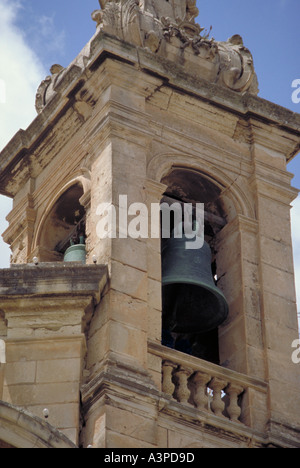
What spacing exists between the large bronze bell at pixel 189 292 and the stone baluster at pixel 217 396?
1.08 metres

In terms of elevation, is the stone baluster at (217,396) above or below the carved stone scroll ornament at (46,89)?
below

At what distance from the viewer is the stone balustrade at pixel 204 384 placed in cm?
1802

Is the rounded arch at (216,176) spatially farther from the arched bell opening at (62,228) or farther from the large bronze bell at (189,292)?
the arched bell opening at (62,228)

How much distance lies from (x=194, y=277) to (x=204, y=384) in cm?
137

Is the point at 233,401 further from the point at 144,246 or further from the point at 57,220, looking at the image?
the point at 57,220

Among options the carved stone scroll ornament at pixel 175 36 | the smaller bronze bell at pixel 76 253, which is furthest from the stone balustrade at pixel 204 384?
the carved stone scroll ornament at pixel 175 36

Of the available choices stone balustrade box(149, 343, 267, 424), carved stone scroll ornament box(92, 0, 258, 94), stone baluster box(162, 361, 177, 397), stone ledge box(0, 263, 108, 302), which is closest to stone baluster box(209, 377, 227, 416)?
stone balustrade box(149, 343, 267, 424)

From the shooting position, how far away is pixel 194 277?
62.7 ft

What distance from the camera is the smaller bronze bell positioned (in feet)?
63.9

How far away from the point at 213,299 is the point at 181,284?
1.63 ft

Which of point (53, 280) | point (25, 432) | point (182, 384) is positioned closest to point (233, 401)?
point (182, 384)

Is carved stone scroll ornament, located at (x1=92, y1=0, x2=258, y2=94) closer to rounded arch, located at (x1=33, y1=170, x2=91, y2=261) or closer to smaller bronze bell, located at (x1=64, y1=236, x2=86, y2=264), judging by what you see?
rounded arch, located at (x1=33, y1=170, x2=91, y2=261)
